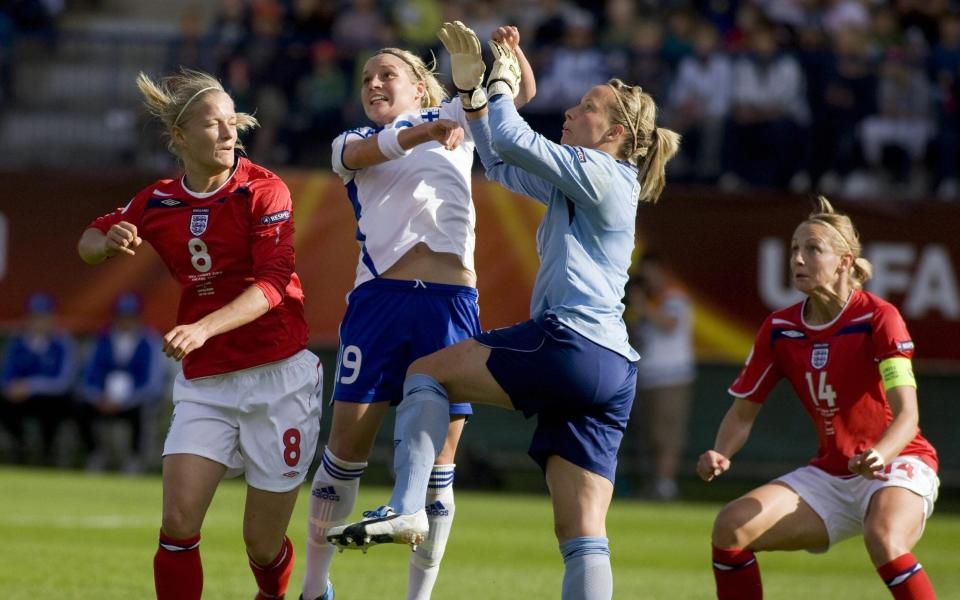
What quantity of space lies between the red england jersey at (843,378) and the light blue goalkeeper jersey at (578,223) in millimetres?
1258

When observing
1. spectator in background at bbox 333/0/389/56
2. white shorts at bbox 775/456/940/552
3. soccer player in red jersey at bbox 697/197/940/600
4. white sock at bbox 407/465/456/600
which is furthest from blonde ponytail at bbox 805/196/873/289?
spectator in background at bbox 333/0/389/56

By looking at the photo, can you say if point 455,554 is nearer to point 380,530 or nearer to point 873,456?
point 873,456

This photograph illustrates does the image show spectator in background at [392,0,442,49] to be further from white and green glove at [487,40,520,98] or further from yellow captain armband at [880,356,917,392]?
white and green glove at [487,40,520,98]

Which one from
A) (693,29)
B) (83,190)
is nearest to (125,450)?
(83,190)

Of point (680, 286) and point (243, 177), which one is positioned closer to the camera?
point (243, 177)

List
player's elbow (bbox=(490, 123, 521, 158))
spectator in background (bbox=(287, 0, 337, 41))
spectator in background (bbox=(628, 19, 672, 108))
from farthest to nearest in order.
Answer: spectator in background (bbox=(287, 0, 337, 41)), spectator in background (bbox=(628, 19, 672, 108)), player's elbow (bbox=(490, 123, 521, 158))

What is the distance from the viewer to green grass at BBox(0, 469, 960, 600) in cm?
838

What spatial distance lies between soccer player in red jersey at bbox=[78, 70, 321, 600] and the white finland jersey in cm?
55

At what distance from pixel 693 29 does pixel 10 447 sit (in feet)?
29.7

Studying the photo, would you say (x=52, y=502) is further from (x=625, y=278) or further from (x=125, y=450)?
(x=625, y=278)

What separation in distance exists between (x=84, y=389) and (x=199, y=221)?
10.8 meters

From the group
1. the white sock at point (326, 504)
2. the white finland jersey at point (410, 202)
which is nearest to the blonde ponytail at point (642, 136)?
the white finland jersey at point (410, 202)

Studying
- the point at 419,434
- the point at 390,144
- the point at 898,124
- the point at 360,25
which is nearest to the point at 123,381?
the point at 360,25

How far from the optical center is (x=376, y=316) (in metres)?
6.55
